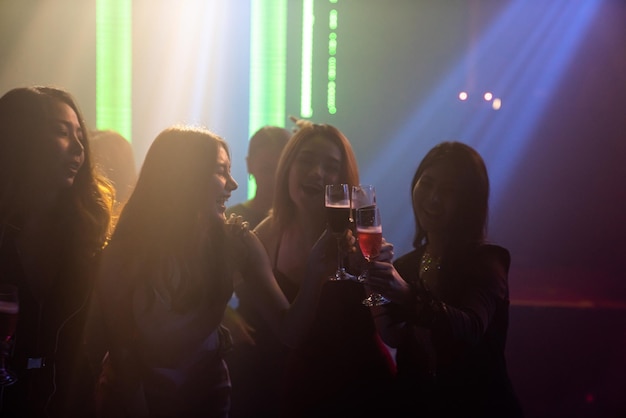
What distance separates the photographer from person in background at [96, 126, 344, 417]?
5.01 feet

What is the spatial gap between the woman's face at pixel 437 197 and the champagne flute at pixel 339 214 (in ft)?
1.16

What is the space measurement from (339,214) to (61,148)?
91cm

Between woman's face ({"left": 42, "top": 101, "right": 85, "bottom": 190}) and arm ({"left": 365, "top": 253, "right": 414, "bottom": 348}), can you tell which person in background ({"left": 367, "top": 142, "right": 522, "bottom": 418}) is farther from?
woman's face ({"left": 42, "top": 101, "right": 85, "bottom": 190})

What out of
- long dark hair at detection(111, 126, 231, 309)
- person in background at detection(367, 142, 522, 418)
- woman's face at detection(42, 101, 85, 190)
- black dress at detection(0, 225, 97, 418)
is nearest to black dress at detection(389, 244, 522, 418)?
person in background at detection(367, 142, 522, 418)

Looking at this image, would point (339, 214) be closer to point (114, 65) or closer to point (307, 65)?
point (307, 65)

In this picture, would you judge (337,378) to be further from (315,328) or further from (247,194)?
(247,194)

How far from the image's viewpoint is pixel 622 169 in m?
4.84

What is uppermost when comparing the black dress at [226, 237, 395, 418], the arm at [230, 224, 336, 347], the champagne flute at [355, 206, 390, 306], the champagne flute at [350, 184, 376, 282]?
the champagne flute at [350, 184, 376, 282]

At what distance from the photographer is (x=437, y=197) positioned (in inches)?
77.9

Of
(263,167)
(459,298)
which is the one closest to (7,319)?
(459,298)

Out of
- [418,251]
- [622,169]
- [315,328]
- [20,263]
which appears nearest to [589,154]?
[622,169]

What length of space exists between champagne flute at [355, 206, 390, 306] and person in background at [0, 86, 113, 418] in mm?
850

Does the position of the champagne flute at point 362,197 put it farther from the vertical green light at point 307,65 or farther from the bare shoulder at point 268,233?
the vertical green light at point 307,65

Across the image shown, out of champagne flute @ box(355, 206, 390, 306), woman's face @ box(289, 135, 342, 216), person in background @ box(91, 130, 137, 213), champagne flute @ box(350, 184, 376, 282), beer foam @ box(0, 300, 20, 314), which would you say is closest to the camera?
beer foam @ box(0, 300, 20, 314)
